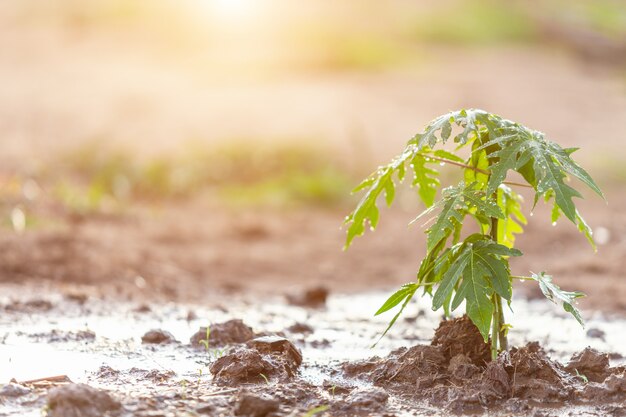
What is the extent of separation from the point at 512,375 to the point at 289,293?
2.75m

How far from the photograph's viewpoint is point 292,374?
13.3ft

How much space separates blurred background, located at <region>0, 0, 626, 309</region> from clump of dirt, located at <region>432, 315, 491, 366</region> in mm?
2626

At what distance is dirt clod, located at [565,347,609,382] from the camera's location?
410 cm

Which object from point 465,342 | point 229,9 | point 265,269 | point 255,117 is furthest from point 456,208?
point 229,9

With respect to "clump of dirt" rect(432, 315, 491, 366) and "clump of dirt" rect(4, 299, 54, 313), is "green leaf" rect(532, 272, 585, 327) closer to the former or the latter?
"clump of dirt" rect(432, 315, 491, 366)

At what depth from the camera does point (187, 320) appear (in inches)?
216

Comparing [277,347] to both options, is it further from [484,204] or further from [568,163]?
[568,163]

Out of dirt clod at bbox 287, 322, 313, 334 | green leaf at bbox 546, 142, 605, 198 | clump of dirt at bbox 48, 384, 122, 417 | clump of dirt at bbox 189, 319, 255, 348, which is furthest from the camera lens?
dirt clod at bbox 287, 322, 313, 334

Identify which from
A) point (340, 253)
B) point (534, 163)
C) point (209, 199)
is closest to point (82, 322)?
point (534, 163)

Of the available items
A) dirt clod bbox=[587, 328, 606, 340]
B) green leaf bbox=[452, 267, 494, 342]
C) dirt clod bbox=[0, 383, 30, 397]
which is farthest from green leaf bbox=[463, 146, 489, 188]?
dirt clod bbox=[0, 383, 30, 397]

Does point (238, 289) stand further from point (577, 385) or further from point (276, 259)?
point (577, 385)

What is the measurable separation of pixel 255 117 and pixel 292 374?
371 inches

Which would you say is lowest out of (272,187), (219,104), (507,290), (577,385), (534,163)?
(577,385)

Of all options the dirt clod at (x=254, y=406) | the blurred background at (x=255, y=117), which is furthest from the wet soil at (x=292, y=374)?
the blurred background at (x=255, y=117)
